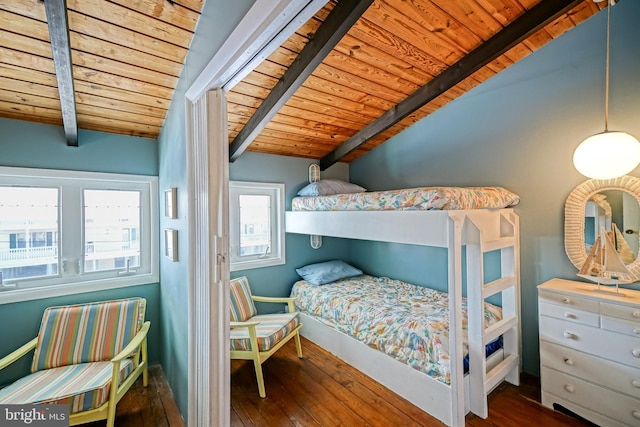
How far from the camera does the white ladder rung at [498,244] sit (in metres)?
1.93

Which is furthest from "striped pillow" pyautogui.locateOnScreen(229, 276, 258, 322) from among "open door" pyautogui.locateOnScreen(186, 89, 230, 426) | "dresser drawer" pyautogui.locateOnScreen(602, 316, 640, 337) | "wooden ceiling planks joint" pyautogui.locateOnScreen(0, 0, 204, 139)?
"dresser drawer" pyautogui.locateOnScreen(602, 316, 640, 337)

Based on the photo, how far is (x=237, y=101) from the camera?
2.31 metres

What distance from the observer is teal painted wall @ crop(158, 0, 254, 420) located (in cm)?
134

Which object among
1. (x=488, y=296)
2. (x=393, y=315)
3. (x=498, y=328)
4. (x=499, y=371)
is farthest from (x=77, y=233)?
(x=499, y=371)

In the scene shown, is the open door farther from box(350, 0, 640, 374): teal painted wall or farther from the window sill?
box(350, 0, 640, 374): teal painted wall

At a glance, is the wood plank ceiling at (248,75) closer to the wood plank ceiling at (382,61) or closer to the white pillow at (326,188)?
the wood plank ceiling at (382,61)

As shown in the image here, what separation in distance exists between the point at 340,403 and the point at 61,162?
9.07 ft

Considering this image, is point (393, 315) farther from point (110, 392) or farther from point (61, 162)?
point (61, 162)

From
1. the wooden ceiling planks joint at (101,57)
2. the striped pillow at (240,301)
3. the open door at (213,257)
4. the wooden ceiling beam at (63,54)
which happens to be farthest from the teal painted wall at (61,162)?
the open door at (213,257)

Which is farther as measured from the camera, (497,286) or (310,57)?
(497,286)

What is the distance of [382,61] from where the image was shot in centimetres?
214

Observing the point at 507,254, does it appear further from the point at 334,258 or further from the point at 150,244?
the point at 150,244

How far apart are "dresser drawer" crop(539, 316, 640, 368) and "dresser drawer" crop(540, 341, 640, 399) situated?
0.03m

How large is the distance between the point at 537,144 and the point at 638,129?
1.77 ft
